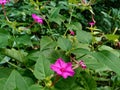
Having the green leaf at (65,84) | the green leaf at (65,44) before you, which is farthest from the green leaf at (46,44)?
the green leaf at (65,84)

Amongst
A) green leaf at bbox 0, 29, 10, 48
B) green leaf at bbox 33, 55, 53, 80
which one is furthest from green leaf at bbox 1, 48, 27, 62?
green leaf at bbox 33, 55, 53, 80

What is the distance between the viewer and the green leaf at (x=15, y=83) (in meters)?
0.90

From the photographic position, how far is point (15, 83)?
35.9 inches

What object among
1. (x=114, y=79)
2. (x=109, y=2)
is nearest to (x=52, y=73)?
(x=114, y=79)

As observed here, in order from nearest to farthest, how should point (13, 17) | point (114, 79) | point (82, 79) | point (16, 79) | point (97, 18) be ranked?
1. point (16, 79)
2. point (82, 79)
3. point (114, 79)
4. point (13, 17)
5. point (97, 18)

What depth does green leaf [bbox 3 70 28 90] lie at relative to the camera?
90 cm

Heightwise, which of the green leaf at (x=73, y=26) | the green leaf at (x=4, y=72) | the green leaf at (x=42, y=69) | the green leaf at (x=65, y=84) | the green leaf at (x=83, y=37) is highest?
the green leaf at (x=83, y=37)

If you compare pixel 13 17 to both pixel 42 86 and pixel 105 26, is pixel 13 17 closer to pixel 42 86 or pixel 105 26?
pixel 105 26

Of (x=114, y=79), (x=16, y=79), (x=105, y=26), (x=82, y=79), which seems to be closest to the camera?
(x=16, y=79)

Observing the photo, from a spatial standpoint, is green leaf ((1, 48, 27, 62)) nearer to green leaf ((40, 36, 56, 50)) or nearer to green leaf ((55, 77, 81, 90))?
green leaf ((40, 36, 56, 50))

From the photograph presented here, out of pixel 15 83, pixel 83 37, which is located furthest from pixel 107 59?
pixel 15 83

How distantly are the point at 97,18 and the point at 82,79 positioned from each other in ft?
6.02

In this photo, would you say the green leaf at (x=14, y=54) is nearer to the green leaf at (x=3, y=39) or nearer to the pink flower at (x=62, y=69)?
the green leaf at (x=3, y=39)

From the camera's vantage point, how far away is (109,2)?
3.27 m
